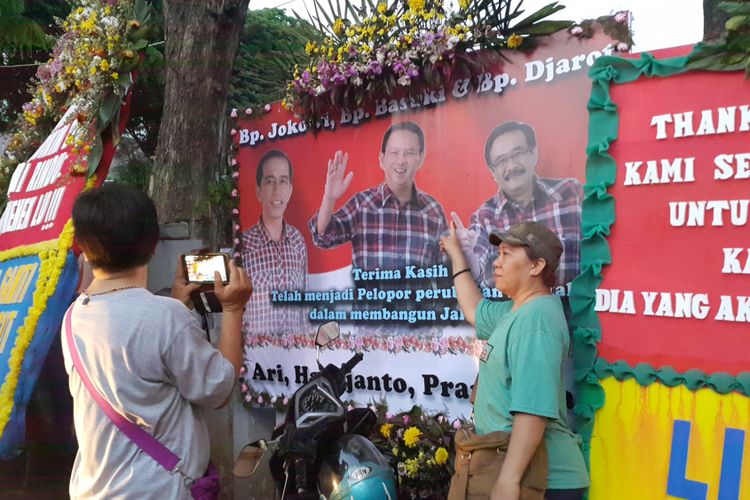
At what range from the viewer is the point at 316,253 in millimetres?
4352

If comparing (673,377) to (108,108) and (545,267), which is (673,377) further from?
(108,108)

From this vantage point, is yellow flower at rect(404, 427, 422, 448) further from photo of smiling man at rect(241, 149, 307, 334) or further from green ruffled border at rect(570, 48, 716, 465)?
photo of smiling man at rect(241, 149, 307, 334)

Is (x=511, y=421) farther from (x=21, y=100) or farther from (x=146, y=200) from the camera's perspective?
(x=21, y=100)

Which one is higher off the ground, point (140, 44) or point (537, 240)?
point (140, 44)

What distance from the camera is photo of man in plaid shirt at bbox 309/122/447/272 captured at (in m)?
3.86

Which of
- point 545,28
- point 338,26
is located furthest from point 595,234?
point 338,26

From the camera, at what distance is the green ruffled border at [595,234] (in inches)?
123

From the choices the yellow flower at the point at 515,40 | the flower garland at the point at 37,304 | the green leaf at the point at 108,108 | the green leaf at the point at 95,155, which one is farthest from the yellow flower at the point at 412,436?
the green leaf at the point at 108,108

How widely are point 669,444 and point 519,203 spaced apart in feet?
3.74

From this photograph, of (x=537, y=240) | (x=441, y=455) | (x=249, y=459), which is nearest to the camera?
(x=537, y=240)

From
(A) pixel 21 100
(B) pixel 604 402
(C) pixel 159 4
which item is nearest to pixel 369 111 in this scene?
(B) pixel 604 402

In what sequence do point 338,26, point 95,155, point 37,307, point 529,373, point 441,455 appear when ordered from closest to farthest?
point 529,373 < point 441,455 < point 338,26 < point 37,307 < point 95,155

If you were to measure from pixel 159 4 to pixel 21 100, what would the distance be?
2797mm

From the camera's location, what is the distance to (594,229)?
3.16 metres
